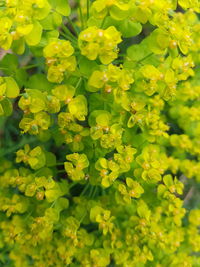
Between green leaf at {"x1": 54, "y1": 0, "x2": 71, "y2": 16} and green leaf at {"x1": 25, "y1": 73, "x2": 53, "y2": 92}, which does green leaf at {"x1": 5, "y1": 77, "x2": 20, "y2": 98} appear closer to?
green leaf at {"x1": 25, "y1": 73, "x2": 53, "y2": 92}

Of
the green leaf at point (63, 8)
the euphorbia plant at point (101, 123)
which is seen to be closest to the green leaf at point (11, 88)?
the euphorbia plant at point (101, 123)

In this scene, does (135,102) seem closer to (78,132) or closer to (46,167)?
(78,132)

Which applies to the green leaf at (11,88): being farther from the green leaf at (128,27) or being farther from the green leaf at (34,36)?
the green leaf at (128,27)

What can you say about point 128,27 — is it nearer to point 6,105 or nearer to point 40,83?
point 40,83

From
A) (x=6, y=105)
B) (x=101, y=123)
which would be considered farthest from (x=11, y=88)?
(x=101, y=123)

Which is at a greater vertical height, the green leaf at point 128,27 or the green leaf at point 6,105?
the green leaf at point 128,27

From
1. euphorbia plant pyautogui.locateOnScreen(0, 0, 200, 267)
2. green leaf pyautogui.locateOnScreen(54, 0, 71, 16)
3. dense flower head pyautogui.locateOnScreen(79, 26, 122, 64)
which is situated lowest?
euphorbia plant pyautogui.locateOnScreen(0, 0, 200, 267)

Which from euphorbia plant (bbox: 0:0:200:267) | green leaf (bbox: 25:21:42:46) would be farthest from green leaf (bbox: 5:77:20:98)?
green leaf (bbox: 25:21:42:46)

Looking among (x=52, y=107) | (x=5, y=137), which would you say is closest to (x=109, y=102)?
(x=52, y=107)

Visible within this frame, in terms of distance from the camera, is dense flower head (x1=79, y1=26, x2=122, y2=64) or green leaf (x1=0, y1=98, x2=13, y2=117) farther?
green leaf (x1=0, y1=98, x2=13, y2=117)
